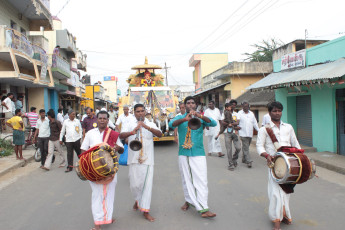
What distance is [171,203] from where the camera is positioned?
16.0ft

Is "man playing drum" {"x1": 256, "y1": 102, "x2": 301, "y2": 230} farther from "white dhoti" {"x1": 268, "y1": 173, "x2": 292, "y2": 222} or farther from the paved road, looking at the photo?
the paved road

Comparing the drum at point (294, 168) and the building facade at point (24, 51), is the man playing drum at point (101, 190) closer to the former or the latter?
the drum at point (294, 168)

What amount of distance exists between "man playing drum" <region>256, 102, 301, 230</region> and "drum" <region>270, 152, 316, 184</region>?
0.25 meters

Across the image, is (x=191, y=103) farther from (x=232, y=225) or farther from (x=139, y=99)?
(x=139, y=99)

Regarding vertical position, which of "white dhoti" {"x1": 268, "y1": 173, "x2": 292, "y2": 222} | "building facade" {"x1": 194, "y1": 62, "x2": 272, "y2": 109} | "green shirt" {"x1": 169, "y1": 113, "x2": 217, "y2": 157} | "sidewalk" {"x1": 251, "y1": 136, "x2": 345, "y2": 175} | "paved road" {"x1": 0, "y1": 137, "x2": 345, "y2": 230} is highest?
"building facade" {"x1": 194, "y1": 62, "x2": 272, "y2": 109}

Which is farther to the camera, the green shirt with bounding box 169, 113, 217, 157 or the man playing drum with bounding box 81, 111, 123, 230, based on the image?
the green shirt with bounding box 169, 113, 217, 157

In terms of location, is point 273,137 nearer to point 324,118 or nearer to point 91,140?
point 91,140

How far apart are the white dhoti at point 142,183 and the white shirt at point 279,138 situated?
5.44 feet

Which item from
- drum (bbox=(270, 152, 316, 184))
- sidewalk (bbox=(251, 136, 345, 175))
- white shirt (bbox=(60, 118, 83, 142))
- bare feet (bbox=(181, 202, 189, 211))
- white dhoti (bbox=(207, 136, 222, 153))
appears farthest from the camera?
white dhoti (bbox=(207, 136, 222, 153))

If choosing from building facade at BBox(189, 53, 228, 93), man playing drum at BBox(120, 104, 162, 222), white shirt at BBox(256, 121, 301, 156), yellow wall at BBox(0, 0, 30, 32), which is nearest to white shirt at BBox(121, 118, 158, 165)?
man playing drum at BBox(120, 104, 162, 222)

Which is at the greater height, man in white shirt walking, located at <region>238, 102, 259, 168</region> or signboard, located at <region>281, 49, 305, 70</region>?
signboard, located at <region>281, 49, 305, 70</region>

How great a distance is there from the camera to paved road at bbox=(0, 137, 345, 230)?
403cm

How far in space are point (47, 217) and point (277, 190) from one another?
136 inches

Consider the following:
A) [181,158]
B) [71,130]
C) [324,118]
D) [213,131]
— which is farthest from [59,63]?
[181,158]
